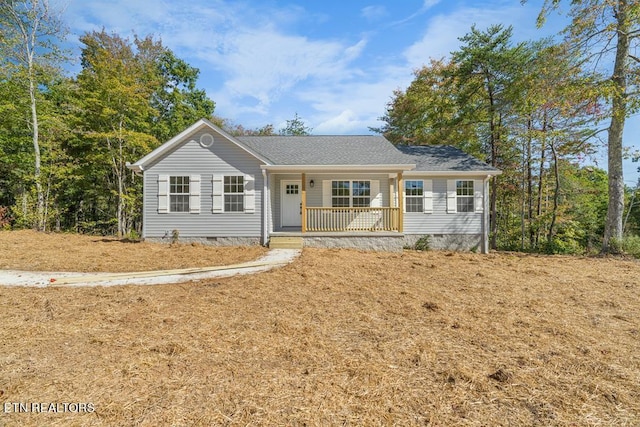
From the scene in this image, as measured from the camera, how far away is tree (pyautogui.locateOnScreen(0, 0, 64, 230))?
1330cm

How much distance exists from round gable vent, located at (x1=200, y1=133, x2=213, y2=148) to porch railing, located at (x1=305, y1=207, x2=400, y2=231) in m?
4.39

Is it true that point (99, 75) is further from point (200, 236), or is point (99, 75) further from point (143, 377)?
point (143, 377)

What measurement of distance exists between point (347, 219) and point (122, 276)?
7.58 meters

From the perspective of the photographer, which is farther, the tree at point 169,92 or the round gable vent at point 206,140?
the tree at point 169,92

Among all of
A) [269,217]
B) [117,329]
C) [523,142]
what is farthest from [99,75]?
[523,142]

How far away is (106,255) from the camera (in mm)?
8641

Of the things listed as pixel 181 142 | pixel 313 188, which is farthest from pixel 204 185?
pixel 313 188

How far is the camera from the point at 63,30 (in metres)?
14.2

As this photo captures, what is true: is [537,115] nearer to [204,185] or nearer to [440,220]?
[440,220]

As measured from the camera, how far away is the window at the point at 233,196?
10945mm

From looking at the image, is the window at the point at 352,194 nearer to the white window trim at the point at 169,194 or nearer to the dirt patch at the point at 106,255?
the dirt patch at the point at 106,255

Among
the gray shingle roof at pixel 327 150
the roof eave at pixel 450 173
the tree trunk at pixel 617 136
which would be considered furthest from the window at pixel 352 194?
the tree trunk at pixel 617 136

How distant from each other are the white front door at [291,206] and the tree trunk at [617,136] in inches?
449

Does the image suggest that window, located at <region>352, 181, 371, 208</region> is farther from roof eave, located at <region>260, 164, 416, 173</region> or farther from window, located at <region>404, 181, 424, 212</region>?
window, located at <region>404, 181, 424, 212</region>
